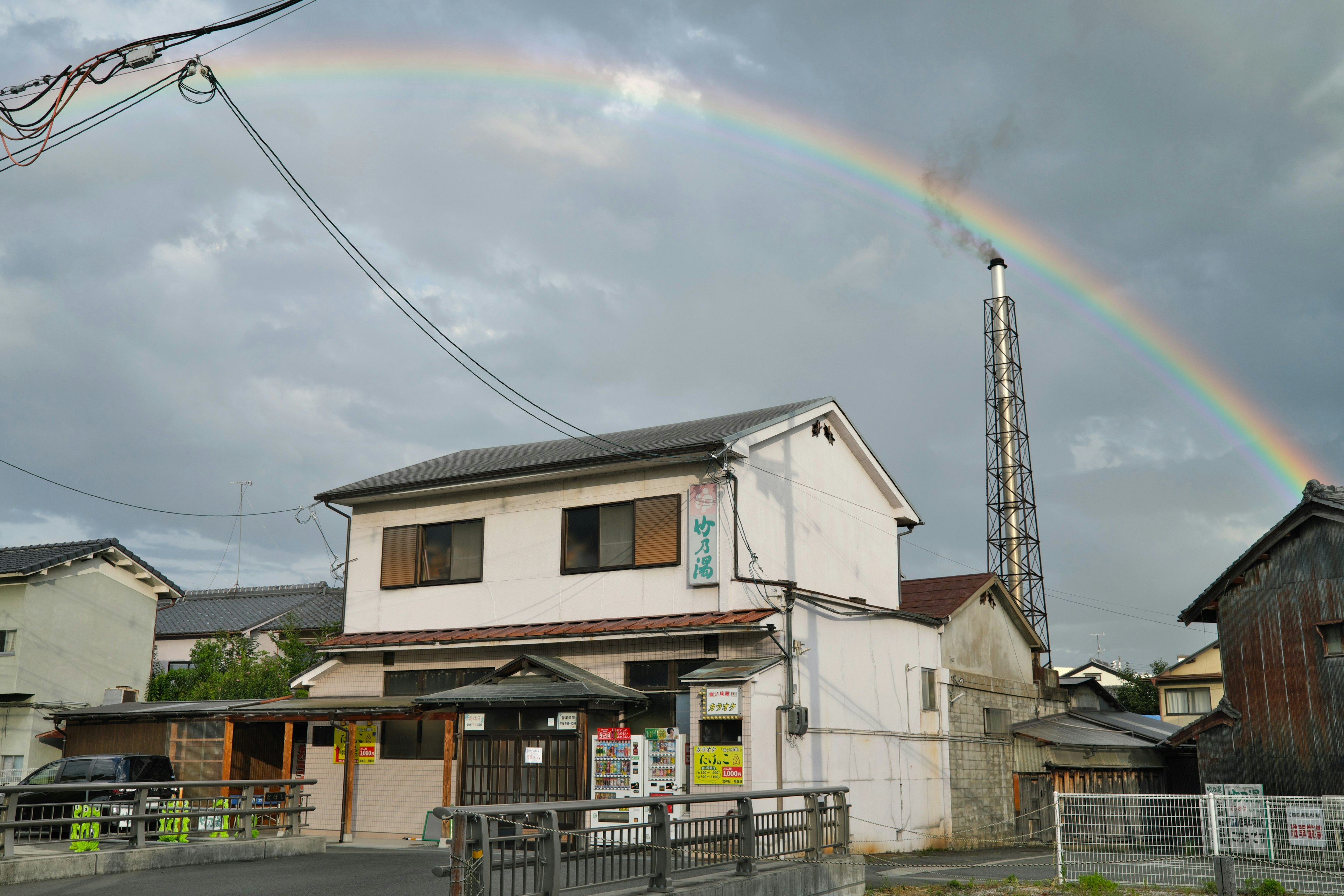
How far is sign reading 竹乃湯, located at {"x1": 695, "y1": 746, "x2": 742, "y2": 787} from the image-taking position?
18062 millimetres

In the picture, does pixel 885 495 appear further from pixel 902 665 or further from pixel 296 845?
pixel 296 845

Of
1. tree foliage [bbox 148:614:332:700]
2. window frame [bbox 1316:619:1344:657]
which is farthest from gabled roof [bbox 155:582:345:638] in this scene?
window frame [bbox 1316:619:1344:657]

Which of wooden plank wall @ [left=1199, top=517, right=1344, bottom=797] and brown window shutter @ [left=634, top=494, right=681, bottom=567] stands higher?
brown window shutter @ [left=634, top=494, right=681, bottom=567]

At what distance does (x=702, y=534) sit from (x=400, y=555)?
829cm

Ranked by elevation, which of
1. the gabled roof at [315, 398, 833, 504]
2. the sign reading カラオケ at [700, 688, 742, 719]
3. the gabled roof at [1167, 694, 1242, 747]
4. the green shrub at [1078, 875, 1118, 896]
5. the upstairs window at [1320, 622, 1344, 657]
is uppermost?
the gabled roof at [315, 398, 833, 504]

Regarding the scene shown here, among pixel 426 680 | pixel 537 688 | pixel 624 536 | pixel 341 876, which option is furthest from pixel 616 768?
pixel 426 680

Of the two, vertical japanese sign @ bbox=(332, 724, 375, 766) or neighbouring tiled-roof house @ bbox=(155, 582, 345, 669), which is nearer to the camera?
vertical japanese sign @ bbox=(332, 724, 375, 766)

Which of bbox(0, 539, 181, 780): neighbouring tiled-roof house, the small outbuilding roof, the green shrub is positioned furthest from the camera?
bbox(0, 539, 181, 780): neighbouring tiled-roof house

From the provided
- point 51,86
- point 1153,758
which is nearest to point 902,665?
point 1153,758

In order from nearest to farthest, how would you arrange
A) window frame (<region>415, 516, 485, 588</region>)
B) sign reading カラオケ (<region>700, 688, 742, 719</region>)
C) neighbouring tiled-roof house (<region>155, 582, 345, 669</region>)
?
1. sign reading カラオケ (<region>700, 688, 742, 719</region>)
2. window frame (<region>415, 516, 485, 588</region>)
3. neighbouring tiled-roof house (<region>155, 582, 345, 669</region>)

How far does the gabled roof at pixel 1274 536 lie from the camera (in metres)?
20.9

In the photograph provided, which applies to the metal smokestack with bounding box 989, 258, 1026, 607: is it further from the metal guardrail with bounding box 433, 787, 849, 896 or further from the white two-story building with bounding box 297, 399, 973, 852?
the metal guardrail with bounding box 433, 787, 849, 896

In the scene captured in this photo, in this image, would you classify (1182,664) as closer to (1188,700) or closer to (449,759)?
(1188,700)

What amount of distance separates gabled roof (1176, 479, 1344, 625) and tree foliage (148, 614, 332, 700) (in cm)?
2639
